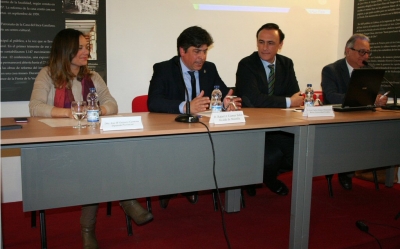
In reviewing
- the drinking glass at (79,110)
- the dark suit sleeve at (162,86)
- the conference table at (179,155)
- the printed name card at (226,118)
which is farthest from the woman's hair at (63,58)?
the printed name card at (226,118)

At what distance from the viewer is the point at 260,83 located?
3.30 metres

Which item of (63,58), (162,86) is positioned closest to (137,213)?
(162,86)

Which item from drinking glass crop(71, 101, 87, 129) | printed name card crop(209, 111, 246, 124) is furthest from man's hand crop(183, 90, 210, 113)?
drinking glass crop(71, 101, 87, 129)

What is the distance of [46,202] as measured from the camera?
1.71m

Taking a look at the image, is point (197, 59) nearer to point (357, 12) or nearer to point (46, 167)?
point (46, 167)

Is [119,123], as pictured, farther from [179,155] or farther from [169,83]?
[169,83]

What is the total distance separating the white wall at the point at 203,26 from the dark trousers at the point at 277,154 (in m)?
1.16

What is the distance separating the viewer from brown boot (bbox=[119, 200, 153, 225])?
2.36 meters

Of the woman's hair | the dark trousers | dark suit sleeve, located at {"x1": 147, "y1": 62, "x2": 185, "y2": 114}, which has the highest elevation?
the woman's hair

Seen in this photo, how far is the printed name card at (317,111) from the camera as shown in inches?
91.8

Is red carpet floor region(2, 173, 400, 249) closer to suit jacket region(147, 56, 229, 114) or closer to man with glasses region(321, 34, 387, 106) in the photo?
suit jacket region(147, 56, 229, 114)

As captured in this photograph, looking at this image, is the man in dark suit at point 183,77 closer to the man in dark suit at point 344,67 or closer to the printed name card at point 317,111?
the printed name card at point 317,111

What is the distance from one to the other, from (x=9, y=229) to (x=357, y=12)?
4.01 m

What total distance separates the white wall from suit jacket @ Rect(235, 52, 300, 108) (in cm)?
74
